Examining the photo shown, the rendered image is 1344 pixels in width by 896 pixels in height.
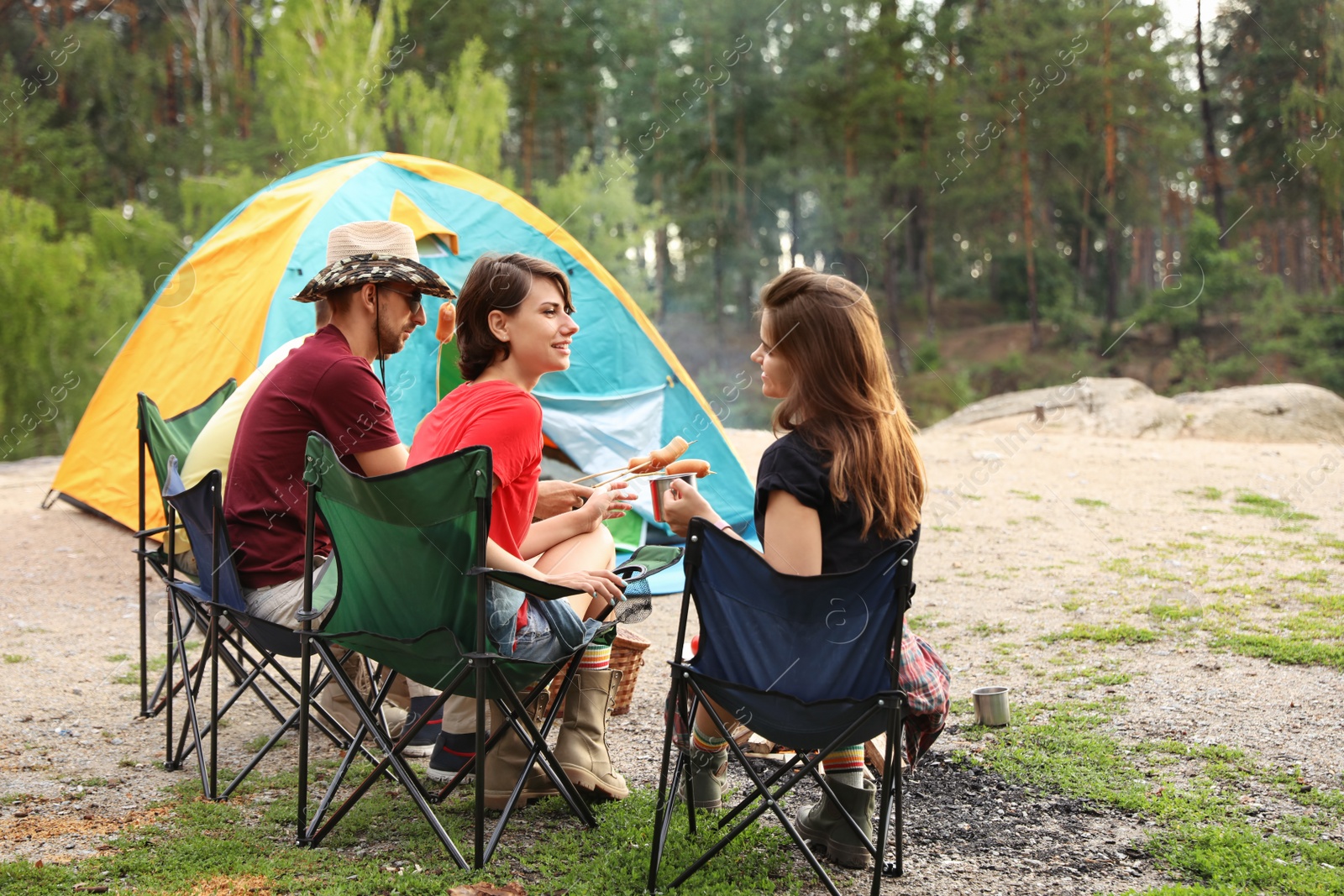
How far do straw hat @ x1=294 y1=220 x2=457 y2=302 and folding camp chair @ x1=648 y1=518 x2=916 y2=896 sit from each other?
105 cm

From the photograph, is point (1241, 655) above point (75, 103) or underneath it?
underneath

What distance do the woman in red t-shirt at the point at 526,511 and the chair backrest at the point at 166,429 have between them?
1.00 m

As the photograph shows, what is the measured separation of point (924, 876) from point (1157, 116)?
22366mm

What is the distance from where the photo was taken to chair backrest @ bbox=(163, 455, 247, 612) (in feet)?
8.16

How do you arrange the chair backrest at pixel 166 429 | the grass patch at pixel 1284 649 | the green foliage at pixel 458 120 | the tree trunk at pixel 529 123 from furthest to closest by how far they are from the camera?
1. the tree trunk at pixel 529 123
2. the green foliage at pixel 458 120
3. the grass patch at pixel 1284 649
4. the chair backrest at pixel 166 429

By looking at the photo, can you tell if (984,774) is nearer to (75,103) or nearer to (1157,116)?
(1157,116)

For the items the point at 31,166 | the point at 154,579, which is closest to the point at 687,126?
the point at 31,166

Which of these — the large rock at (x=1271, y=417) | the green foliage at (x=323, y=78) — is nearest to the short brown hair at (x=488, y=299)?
the green foliage at (x=323, y=78)

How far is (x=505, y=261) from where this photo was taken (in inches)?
99.7

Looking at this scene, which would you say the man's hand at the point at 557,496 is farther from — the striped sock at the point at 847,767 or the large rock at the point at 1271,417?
the large rock at the point at 1271,417

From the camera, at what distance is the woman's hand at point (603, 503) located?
8.30 ft

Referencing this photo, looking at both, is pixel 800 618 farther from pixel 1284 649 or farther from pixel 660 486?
pixel 1284 649

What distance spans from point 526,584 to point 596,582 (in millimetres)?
241

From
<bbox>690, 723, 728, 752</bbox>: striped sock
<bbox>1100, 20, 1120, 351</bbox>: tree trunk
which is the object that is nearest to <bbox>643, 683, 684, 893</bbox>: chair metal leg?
<bbox>690, 723, 728, 752</bbox>: striped sock
